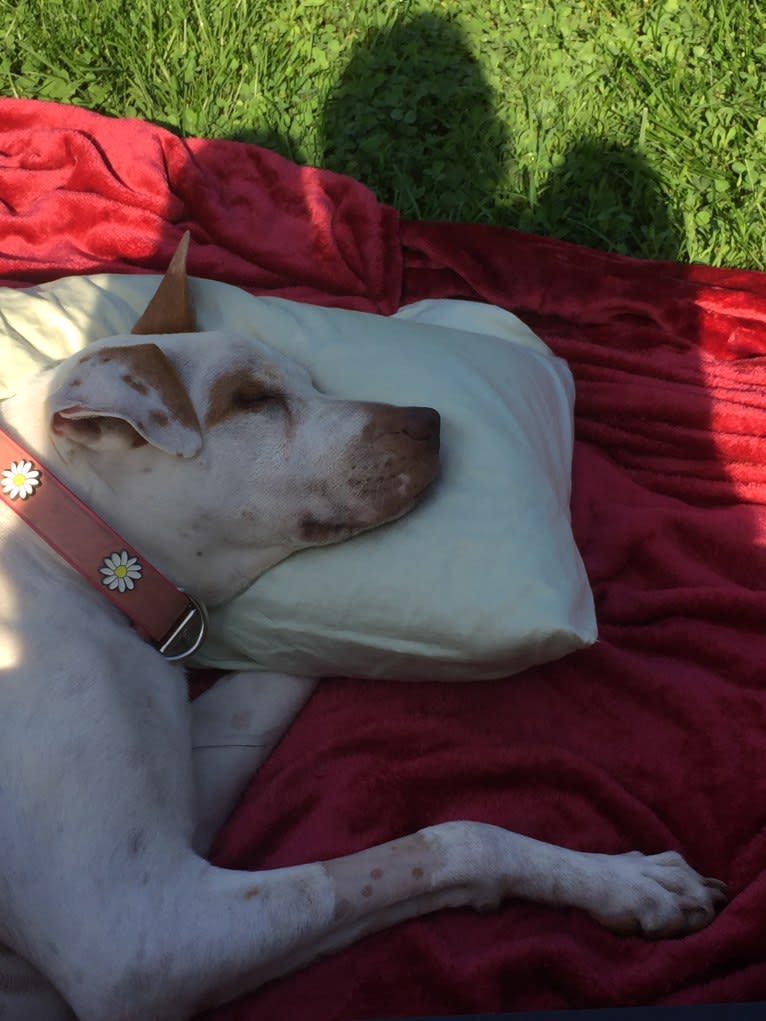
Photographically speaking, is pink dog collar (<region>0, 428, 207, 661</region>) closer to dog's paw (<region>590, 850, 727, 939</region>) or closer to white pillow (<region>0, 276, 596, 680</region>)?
white pillow (<region>0, 276, 596, 680</region>)

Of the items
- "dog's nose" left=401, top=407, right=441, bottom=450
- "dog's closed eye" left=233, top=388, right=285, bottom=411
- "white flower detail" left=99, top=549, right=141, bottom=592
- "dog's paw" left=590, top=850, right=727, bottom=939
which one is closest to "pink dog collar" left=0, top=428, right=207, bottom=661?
"white flower detail" left=99, top=549, right=141, bottom=592

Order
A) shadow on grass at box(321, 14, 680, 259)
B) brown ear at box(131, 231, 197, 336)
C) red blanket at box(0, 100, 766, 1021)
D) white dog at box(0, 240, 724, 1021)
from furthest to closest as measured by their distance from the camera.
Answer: shadow on grass at box(321, 14, 680, 259)
brown ear at box(131, 231, 197, 336)
red blanket at box(0, 100, 766, 1021)
white dog at box(0, 240, 724, 1021)

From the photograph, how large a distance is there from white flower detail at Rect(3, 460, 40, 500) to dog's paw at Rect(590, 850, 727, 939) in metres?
1.73

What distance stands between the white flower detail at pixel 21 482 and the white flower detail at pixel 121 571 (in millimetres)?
262

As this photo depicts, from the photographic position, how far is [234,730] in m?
3.01

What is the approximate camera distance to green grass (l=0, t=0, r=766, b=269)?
16.0 ft

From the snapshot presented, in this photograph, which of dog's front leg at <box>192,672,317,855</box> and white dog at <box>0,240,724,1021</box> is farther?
dog's front leg at <box>192,672,317,855</box>

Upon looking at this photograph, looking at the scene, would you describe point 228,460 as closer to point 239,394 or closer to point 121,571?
point 239,394

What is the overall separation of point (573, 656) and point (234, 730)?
1.01 m

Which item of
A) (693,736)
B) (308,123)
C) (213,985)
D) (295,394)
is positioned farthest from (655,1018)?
(308,123)

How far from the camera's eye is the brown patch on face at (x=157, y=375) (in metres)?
2.67

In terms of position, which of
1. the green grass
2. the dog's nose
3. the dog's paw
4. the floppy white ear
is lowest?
the dog's paw

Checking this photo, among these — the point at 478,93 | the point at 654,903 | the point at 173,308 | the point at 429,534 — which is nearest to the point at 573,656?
the point at 429,534

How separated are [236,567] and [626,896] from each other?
1310 mm
